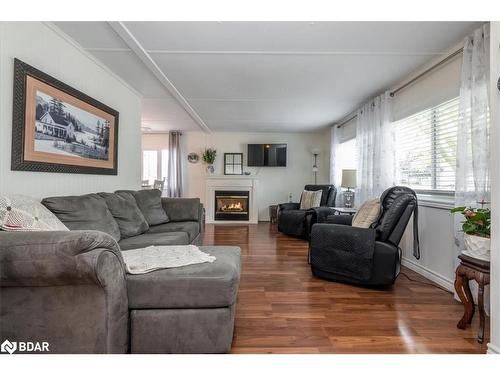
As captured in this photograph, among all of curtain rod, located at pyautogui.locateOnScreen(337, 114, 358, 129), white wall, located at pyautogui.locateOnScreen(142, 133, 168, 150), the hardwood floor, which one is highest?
curtain rod, located at pyautogui.locateOnScreen(337, 114, 358, 129)

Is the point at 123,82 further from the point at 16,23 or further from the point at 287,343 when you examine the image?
the point at 287,343

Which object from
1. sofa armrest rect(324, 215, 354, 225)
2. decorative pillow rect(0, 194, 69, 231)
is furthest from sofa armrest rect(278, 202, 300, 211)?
decorative pillow rect(0, 194, 69, 231)

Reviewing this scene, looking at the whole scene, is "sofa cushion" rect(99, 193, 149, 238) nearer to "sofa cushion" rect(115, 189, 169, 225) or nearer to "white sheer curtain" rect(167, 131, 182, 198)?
"sofa cushion" rect(115, 189, 169, 225)

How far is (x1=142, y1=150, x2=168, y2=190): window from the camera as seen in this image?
7055mm

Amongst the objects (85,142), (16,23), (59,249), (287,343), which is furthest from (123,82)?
(287,343)

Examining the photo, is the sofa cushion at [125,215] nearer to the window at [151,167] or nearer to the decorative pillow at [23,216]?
the decorative pillow at [23,216]

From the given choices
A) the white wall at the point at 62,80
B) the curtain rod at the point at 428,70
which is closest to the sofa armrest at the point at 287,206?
the curtain rod at the point at 428,70

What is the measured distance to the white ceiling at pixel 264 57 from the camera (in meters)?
2.21

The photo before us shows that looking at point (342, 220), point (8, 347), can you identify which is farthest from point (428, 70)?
point (8, 347)

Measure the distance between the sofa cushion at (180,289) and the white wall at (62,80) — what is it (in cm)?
131

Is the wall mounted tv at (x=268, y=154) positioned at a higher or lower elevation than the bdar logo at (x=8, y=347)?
higher

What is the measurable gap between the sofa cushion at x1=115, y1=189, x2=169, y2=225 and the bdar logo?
193 centimetres

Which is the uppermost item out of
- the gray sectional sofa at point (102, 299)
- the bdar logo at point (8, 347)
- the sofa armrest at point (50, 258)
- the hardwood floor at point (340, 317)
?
the sofa armrest at point (50, 258)

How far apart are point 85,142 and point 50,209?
967 mm
